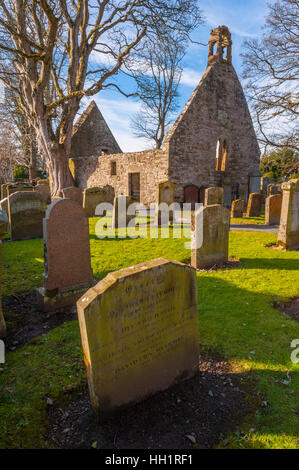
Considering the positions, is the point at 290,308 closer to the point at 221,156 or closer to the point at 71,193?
the point at 71,193

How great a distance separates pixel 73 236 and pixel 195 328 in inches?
107

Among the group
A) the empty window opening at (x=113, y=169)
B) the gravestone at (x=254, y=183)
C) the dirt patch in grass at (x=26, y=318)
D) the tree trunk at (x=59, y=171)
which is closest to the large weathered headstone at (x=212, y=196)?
the tree trunk at (x=59, y=171)

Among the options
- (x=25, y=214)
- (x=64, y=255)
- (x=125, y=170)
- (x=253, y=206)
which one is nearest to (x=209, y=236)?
(x=64, y=255)

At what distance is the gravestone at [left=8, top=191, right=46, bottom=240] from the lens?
27.3 feet

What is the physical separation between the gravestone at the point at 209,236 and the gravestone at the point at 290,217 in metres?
2.06

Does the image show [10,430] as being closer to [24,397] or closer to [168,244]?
[24,397]

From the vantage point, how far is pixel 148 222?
1170cm

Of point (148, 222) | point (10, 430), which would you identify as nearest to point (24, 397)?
point (10, 430)

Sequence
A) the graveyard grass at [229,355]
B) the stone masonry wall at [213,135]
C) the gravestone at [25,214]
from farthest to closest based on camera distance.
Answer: the stone masonry wall at [213,135], the gravestone at [25,214], the graveyard grass at [229,355]

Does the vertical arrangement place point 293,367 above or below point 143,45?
below

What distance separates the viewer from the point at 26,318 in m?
4.11

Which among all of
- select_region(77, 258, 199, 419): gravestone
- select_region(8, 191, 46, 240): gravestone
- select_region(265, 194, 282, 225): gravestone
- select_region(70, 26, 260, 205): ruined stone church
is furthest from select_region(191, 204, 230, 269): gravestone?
select_region(70, 26, 260, 205): ruined stone church

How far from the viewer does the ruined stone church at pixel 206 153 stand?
15992mm

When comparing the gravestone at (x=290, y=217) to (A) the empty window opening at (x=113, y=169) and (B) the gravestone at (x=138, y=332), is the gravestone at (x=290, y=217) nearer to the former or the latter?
(B) the gravestone at (x=138, y=332)
